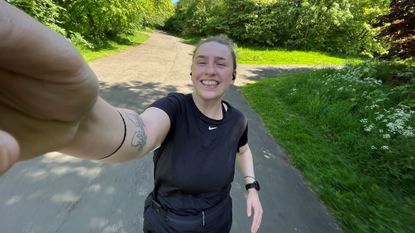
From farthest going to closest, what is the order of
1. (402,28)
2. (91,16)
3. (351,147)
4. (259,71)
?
(91,16) < (259,71) < (402,28) < (351,147)

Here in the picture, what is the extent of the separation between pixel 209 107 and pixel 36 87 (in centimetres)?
113

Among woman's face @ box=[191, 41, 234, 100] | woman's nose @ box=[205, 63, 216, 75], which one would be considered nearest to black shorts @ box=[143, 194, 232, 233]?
woman's face @ box=[191, 41, 234, 100]

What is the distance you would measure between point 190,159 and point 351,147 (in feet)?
13.8

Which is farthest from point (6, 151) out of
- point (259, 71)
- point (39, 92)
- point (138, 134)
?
point (259, 71)

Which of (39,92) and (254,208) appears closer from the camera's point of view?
(39,92)

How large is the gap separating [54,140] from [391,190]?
4289 millimetres

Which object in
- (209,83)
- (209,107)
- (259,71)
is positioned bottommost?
(259,71)

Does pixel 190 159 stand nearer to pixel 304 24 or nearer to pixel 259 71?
pixel 259 71

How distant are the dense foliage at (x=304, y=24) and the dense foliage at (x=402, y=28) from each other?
14122 mm

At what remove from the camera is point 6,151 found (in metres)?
0.45

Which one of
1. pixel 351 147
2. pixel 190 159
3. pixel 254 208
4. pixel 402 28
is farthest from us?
pixel 402 28

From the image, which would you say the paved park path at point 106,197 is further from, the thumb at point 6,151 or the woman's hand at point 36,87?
the thumb at point 6,151

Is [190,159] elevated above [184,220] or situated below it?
above

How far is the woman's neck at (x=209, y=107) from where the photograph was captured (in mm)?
1609
